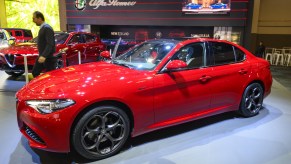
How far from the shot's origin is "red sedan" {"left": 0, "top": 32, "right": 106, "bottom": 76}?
666 centimetres

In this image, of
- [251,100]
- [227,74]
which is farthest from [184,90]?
[251,100]

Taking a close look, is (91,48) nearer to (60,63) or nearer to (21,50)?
(60,63)

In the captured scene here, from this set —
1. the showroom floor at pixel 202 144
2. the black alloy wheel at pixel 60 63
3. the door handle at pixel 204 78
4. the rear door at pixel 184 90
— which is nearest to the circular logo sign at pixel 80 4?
Answer: the black alloy wheel at pixel 60 63

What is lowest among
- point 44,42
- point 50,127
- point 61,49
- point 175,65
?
A: point 50,127

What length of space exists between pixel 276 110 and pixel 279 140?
56.8 inches

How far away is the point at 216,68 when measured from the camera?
365 centimetres

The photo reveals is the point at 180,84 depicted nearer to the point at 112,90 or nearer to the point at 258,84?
the point at 112,90

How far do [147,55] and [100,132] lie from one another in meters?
1.32

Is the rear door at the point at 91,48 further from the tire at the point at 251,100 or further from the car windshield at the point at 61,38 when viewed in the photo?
the tire at the point at 251,100

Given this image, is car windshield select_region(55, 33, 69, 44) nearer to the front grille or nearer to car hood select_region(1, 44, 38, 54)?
car hood select_region(1, 44, 38, 54)

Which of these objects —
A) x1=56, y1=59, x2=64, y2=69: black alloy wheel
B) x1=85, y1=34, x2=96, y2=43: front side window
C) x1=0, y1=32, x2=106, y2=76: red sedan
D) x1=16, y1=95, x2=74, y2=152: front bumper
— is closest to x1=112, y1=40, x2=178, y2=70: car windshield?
x1=16, y1=95, x2=74, y2=152: front bumper

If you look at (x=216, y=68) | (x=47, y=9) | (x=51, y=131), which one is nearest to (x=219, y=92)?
(x=216, y=68)

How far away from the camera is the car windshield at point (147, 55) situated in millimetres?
3316

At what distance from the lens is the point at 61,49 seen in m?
7.47
